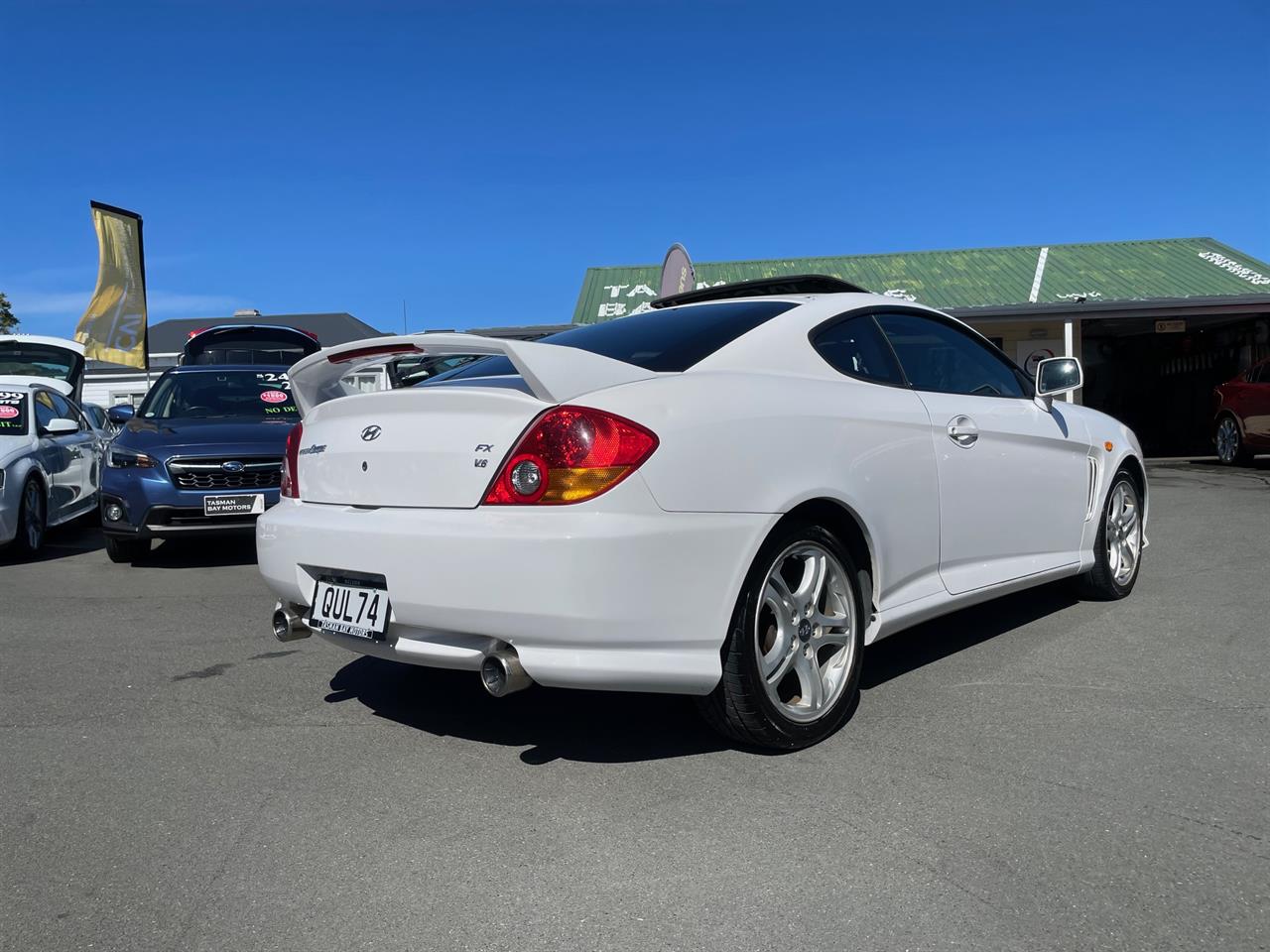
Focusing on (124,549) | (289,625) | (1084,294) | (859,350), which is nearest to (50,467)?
(124,549)

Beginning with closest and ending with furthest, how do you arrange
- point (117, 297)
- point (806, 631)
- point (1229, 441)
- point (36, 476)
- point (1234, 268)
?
point (806, 631)
point (36, 476)
point (1229, 441)
point (117, 297)
point (1234, 268)

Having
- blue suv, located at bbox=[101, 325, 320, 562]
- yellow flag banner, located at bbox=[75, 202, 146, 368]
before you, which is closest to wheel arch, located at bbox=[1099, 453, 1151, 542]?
blue suv, located at bbox=[101, 325, 320, 562]

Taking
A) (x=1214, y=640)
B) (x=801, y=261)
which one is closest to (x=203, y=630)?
(x=1214, y=640)

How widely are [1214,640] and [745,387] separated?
2.70 metres

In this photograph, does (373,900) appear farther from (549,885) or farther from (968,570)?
(968,570)

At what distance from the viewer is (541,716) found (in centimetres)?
362

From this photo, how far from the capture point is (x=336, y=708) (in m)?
3.76

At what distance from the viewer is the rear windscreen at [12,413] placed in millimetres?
8695

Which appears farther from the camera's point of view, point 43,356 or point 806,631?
point 43,356

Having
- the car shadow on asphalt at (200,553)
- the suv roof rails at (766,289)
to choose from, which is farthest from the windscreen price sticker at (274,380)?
the suv roof rails at (766,289)

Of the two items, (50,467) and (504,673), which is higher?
(50,467)

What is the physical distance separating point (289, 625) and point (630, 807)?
1400 mm

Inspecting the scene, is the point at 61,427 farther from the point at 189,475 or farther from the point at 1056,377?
the point at 1056,377

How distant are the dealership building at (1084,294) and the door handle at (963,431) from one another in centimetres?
1327
